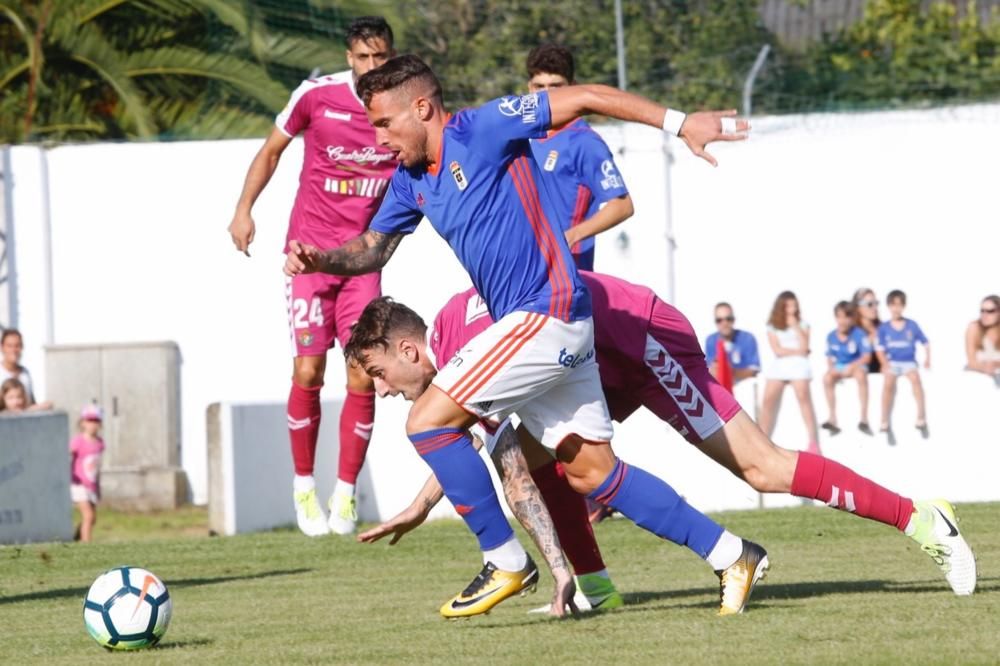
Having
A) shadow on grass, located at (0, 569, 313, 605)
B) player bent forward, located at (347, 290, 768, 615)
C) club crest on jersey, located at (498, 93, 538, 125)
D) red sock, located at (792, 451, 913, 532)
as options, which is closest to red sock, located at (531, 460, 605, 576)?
player bent forward, located at (347, 290, 768, 615)

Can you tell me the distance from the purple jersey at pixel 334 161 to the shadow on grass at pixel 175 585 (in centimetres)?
201

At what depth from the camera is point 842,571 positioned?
8461 millimetres

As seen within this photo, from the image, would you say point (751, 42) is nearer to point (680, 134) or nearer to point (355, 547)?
point (355, 547)

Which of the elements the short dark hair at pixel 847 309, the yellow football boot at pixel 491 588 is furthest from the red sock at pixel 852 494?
the short dark hair at pixel 847 309

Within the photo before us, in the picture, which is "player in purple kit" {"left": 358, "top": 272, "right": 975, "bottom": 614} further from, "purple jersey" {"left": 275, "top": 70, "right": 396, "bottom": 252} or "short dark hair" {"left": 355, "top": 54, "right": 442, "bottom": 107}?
"purple jersey" {"left": 275, "top": 70, "right": 396, "bottom": 252}

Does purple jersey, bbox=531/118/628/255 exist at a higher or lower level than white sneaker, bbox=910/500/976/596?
higher

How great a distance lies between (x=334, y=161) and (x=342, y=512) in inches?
85.6

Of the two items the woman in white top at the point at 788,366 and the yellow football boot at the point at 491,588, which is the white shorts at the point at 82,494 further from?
the yellow football boot at the point at 491,588

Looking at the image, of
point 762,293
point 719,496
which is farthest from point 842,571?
point 762,293

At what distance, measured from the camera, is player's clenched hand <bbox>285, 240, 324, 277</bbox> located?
6.60 m

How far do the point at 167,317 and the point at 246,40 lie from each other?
470cm

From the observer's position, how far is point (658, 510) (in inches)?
261

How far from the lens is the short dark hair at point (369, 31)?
31.1ft

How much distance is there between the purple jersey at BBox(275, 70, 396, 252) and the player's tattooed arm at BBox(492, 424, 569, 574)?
359 centimetres
